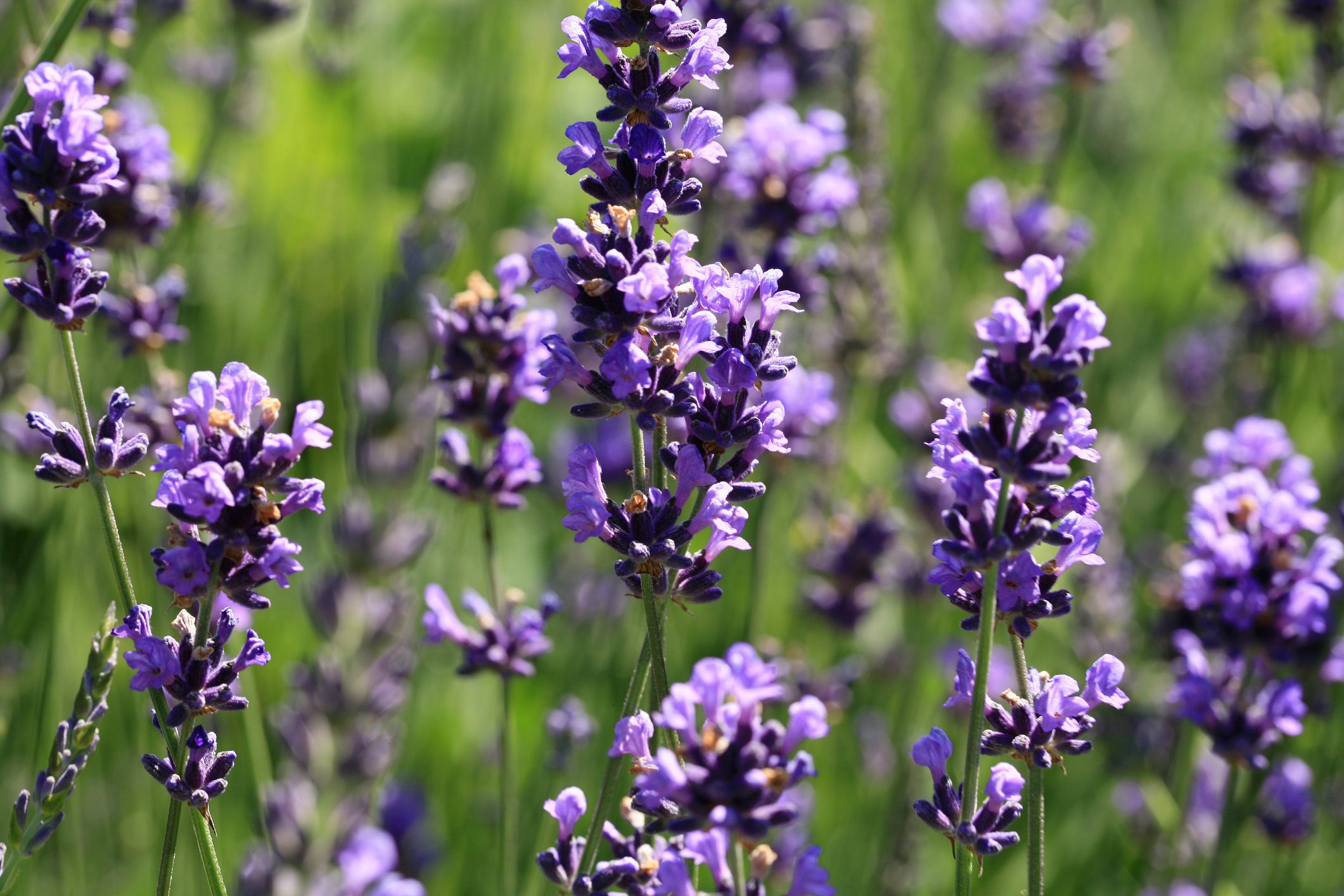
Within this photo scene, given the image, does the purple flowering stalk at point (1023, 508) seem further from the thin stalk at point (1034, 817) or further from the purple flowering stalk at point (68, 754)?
the purple flowering stalk at point (68, 754)

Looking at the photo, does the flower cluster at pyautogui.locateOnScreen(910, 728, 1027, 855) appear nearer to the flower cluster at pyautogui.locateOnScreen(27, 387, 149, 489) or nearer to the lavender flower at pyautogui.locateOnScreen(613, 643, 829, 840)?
the lavender flower at pyautogui.locateOnScreen(613, 643, 829, 840)

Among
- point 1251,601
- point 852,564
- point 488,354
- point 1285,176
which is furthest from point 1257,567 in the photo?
point 1285,176

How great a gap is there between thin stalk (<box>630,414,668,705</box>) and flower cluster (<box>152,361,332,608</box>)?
45cm

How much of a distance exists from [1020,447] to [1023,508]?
0.45 feet

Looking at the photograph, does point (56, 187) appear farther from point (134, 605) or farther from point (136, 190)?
point (136, 190)

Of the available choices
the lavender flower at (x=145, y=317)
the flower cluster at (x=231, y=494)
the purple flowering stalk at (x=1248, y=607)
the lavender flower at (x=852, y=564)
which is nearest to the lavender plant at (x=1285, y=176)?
the lavender flower at (x=852, y=564)

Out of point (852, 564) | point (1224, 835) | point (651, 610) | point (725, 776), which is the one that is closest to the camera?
point (725, 776)

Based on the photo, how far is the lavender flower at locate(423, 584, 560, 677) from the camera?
238cm

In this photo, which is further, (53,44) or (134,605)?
(53,44)

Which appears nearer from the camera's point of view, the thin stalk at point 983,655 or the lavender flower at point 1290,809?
the thin stalk at point 983,655

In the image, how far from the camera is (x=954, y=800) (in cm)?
177

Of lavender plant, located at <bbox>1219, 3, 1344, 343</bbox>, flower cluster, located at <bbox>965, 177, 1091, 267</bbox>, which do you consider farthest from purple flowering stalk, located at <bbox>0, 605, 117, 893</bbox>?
lavender plant, located at <bbox>1219, 3, 1344, 343</bbox>

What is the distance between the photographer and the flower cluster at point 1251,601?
8.13ft

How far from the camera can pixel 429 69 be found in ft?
21.8
